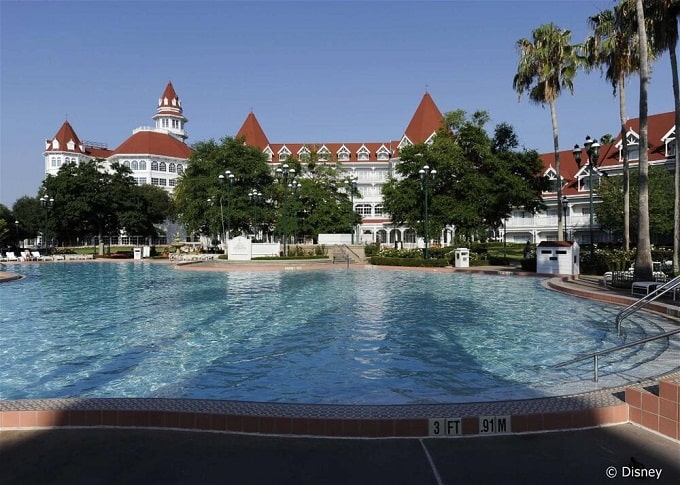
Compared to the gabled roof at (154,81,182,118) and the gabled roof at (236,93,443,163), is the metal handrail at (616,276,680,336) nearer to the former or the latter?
the gabled roof at (236,93,443,163)

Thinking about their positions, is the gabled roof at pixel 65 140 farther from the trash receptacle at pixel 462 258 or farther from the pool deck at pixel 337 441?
the pool deck at pixel 337 441

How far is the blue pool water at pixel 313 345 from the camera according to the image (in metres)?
8.48

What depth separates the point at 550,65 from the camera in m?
33.3

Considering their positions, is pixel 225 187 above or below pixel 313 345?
above

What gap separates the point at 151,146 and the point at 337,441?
107 metres

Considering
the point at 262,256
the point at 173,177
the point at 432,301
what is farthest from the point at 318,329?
the point at 173,177

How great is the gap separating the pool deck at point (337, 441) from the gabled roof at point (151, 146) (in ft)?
339

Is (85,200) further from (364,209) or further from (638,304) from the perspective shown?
(638,304)

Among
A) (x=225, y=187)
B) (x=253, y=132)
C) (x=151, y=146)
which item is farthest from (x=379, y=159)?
(x=151, y=146)

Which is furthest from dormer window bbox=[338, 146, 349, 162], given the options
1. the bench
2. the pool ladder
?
the pool ladder

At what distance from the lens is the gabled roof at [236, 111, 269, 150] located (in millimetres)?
89875

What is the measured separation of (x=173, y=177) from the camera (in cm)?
10519

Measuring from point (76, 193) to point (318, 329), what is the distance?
60.2m

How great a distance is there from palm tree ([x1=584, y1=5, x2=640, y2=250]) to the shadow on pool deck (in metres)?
26.5
